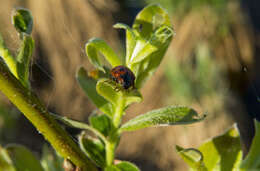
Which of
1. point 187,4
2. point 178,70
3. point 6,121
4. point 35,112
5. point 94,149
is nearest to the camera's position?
point 35,112

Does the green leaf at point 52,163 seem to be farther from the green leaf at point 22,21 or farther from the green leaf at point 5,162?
the green leaf at point 22,21

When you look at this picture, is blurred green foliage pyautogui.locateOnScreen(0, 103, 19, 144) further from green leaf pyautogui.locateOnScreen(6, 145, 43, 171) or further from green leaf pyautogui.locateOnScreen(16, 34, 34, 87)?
green leaf pyautogui.locateOnScreen(16, 34, 34, 87)

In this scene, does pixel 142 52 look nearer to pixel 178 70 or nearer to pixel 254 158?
pixel 254 158

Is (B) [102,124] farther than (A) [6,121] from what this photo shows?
No

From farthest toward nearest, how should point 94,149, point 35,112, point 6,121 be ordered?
point 6,121
point 94,149
point 35,112

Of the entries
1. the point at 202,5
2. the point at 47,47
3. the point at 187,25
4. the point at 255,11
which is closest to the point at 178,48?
the point at 187,25

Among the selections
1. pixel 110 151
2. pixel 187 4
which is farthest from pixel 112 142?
pixel 187 4

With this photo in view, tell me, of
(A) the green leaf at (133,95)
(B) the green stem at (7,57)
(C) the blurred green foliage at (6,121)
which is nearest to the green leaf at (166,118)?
(A) the green leaf at (133,95)
